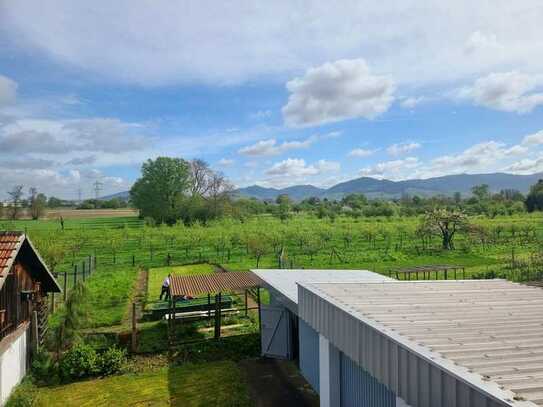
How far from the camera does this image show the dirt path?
30.5ft

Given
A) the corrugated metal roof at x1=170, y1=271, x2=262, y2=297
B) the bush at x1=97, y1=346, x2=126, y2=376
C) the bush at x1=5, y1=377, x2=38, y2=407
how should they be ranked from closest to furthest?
1. the bush at x1=5, y1=377, x2=38, y2=407
2. the bush at x1=97, y1=346, x2=126, y2=376
3. the corrugated metal roof at x1=170, y1=271, x2=262, y2=297

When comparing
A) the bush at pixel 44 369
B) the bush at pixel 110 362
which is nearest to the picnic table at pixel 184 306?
the bush at pixel 110 362

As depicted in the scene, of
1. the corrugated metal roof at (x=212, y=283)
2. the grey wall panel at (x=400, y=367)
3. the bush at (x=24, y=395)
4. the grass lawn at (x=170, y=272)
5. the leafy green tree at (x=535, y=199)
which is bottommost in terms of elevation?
the bush at (x=24, y=395)

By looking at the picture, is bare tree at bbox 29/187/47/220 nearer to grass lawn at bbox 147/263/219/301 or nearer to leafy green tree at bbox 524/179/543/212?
grass lawn at bbox 147/263/219/301

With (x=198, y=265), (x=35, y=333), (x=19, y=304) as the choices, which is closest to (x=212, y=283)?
(x=35, y=333)

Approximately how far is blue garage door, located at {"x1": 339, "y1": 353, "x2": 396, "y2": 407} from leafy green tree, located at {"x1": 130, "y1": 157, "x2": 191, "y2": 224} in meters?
53.1

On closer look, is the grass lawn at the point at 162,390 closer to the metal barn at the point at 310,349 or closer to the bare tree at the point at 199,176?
the metal barn at the point at 310,349

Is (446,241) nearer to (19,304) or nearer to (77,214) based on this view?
(19,304)

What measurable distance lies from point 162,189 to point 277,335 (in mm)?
51051

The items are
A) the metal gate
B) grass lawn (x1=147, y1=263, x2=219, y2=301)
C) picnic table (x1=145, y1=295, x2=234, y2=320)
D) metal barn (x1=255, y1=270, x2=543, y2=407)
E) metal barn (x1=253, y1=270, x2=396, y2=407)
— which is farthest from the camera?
grass lawn (x1=147, y1=263, x2=219, y2=301)

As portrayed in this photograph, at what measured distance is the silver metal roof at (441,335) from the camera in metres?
3.57

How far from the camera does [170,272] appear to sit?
24.7 metres

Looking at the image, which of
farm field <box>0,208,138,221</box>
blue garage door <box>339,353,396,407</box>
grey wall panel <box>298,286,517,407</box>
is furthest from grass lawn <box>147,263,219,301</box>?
farm field <box>0,208,138,221</box>

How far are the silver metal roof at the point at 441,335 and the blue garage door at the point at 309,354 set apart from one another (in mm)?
1675
